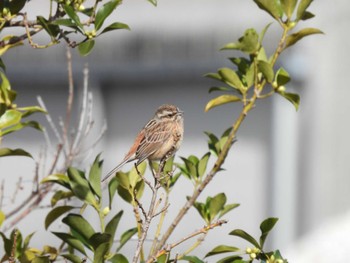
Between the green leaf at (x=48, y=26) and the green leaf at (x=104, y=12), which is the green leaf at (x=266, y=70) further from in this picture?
the green leaf at (x=48, y=26)

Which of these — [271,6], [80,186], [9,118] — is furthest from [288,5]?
[9,118]

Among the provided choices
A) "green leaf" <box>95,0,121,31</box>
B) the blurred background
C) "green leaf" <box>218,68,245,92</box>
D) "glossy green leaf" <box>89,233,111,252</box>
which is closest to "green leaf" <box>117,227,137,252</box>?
"glossy green leaf" <box>89,233,111,252</box>

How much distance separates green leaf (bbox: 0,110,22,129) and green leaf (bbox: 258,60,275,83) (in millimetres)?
802

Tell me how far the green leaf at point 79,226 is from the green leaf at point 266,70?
27.0 inches

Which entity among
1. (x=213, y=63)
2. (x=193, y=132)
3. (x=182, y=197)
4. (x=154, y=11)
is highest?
(x=154, y=11)

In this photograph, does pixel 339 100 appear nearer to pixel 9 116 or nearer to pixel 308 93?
pixel 308 93

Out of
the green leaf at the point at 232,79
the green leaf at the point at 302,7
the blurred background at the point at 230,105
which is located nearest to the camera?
the green leaf at the point at 302,7

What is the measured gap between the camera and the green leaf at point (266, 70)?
9.23ft

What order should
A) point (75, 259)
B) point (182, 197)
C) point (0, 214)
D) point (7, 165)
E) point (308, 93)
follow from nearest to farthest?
point (75, 259)
point (0, 214)
point (7, 165)
point (182, 197)
point (308, 93)

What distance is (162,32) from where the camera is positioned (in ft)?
44.1

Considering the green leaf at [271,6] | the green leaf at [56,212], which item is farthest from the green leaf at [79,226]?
the green leaf at [271,6]

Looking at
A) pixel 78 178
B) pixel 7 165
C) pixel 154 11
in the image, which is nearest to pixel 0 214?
pixel 78 178

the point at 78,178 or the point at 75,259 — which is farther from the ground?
the point at 78,178

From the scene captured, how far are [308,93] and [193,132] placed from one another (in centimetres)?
186
